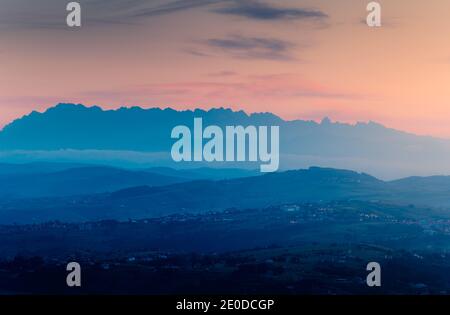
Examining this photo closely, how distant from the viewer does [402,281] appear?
249ft

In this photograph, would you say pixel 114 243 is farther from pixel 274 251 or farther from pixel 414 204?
pixel 414 204

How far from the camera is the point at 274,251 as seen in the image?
347 ft

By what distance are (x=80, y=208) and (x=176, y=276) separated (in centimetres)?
9036

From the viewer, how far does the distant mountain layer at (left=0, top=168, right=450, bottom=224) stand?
16188cm

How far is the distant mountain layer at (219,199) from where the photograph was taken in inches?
6373

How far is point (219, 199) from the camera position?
611ft

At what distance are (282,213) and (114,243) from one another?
1626 inches

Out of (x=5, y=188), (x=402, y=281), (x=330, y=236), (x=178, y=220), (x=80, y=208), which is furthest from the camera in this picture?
(x=5, y=188)

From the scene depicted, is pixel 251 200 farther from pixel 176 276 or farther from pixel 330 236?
pixel 176 276
